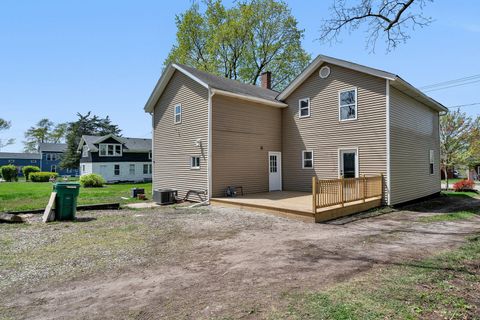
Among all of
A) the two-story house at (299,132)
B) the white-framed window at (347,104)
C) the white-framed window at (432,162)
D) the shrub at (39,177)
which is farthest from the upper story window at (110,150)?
the white-framed window at (432,162)

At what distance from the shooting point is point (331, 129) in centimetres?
1316

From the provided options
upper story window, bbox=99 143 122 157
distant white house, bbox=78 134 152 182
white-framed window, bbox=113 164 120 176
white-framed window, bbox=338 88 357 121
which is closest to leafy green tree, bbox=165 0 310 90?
distant white house, bbox=78 134 152 182

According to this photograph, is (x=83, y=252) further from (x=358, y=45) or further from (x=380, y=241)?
(x=358, y=45)

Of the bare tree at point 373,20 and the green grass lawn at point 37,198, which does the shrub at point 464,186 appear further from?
the green grass lawn at point 37,198

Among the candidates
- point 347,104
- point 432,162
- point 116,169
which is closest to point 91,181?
point 116,169

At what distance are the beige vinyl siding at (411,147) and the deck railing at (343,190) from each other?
0.97m

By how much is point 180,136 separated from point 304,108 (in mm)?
6375

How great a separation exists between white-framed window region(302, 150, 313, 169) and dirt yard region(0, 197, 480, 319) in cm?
528

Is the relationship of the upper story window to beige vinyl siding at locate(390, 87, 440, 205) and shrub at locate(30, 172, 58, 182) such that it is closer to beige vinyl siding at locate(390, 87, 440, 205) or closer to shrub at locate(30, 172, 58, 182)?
shrub at locate(30, 172, 58, 182)

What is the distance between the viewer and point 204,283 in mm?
4098

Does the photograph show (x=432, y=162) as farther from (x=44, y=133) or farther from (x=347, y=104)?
(x=44, y=133)

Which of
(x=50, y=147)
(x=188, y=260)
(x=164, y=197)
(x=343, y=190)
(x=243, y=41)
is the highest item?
(x=243, y=41)

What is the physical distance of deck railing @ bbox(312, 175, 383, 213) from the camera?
8.69 m

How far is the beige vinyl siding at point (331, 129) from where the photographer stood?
1169cm
